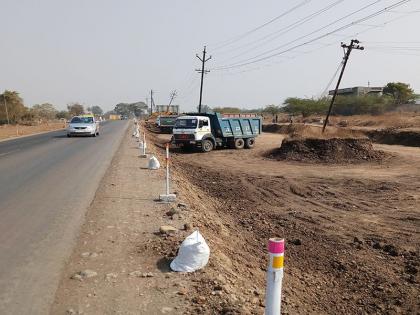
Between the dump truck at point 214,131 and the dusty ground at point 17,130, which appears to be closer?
the dump truck at point 214,131

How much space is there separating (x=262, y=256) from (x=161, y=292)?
3.20 metres

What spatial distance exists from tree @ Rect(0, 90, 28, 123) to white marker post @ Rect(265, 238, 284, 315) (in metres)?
76.6

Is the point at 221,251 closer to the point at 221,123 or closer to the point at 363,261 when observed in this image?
the point at 363,261

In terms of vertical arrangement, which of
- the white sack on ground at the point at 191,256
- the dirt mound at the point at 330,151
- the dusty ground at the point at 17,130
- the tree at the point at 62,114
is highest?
the white sack on ground at the point at 191,256

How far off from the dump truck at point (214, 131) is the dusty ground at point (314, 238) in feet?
29.0

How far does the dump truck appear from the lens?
27125 millimetres

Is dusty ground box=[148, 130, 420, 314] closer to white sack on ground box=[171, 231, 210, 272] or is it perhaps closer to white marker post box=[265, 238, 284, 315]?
white sack on ground box=[171, 231, 210, 272]

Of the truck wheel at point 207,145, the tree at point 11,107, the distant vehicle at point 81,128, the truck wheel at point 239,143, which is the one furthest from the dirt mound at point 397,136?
the tree at point 11,107

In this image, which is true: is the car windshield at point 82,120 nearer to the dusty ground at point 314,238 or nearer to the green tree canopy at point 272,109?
the dusty ground at point 314,238

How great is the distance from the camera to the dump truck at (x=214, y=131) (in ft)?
89.0

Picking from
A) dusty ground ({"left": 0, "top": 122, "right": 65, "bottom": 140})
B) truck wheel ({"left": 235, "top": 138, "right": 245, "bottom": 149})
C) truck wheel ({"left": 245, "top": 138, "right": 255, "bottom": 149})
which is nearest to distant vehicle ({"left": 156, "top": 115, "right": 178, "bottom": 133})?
dusty ground ({"left": 0, "top": 122, "right": 65, "bottom": 140})

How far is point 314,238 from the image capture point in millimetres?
8969

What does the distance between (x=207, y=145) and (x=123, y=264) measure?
22.4 meters

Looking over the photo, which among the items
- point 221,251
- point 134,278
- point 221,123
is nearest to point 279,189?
point 221,251
